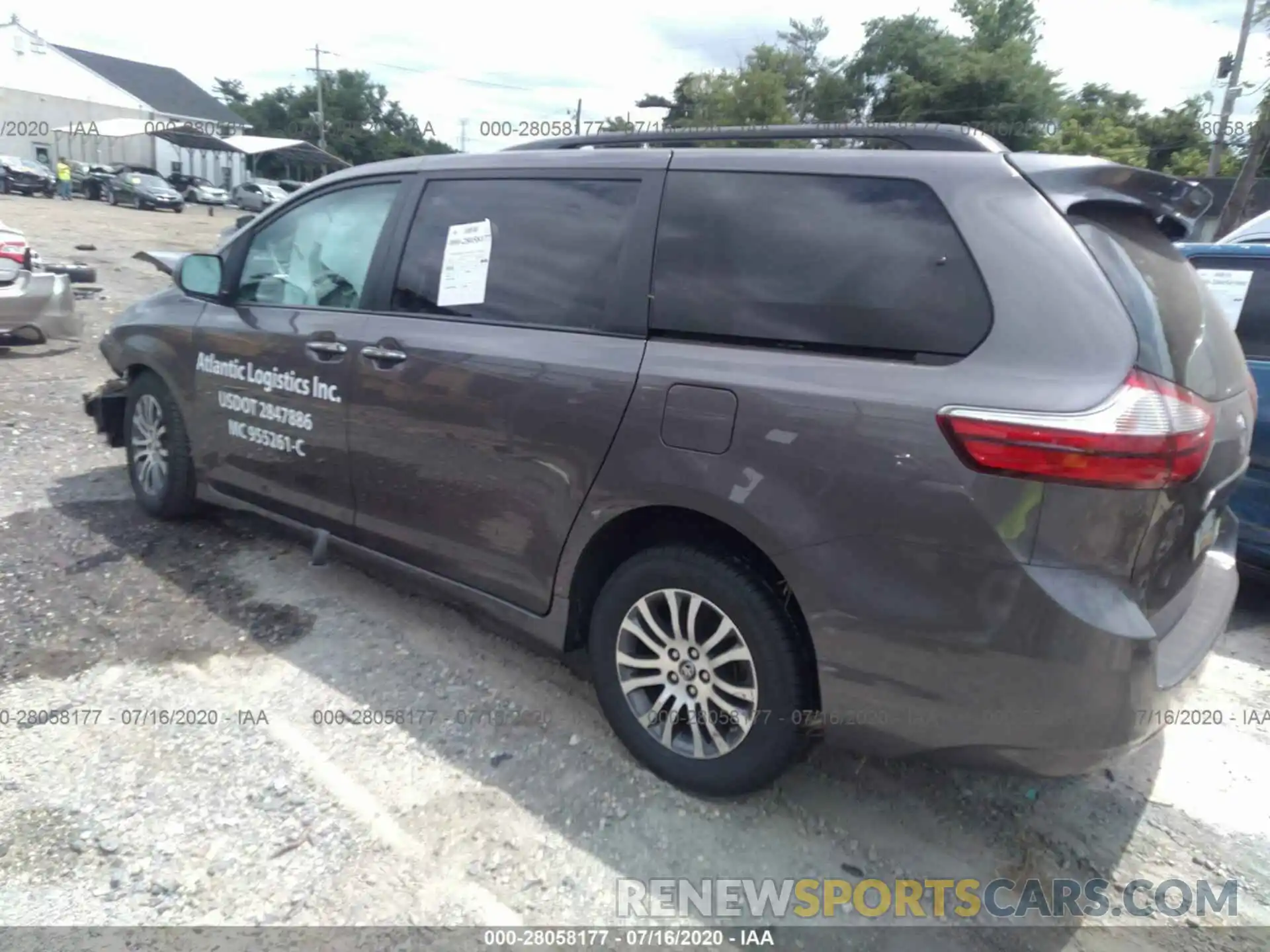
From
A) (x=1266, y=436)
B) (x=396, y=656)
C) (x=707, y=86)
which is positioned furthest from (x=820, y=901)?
(x=707, y=86)

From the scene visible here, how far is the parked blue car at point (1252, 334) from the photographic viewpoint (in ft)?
12.5

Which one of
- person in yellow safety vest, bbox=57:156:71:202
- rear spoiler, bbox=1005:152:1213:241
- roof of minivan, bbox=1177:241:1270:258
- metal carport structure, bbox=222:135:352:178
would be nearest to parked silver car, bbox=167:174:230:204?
metal carport structure, bbox=222:135:352:178

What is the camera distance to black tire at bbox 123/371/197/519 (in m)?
4.23

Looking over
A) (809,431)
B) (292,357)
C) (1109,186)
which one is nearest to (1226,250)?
(1109,186)

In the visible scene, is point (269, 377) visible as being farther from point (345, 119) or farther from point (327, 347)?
point (345, 119)

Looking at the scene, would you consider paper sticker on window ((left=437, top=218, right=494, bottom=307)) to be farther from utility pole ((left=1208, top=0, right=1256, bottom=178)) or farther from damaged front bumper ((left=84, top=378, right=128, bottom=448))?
utility pole ((left=1208, top=0, right=1256, bottom=178))

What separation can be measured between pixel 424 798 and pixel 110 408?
322 cm

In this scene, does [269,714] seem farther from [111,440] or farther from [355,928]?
[111,440]

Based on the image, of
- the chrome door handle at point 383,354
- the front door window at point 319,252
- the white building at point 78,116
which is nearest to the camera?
the chrome door handle at point 383,354

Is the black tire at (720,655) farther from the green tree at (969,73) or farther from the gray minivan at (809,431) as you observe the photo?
the green tree at (969,73)

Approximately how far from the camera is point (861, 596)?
85.2 inches

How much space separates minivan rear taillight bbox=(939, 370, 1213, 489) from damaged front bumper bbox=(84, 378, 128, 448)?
4274 millimetres

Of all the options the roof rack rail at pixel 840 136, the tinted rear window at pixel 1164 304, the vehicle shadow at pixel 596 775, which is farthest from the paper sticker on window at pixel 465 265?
the tinted rear window at pixel 1164 304

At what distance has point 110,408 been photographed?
4637 mm
